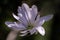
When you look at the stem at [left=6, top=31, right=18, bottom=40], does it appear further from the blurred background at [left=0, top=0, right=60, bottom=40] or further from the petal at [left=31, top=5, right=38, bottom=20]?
the petal at [left=31, top=5, right=38, bottom=20]

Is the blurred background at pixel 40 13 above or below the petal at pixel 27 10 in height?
below

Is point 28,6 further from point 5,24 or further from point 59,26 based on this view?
point 59,26

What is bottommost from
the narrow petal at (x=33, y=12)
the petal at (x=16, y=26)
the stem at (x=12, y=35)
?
the stem at (x=12, y=35)

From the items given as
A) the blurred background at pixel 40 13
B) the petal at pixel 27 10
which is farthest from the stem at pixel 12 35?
the petal at pixel 27 10

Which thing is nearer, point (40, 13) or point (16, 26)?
point (16, 26)

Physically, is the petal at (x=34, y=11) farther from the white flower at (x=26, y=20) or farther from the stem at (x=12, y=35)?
the stem at (x=12, y=35)

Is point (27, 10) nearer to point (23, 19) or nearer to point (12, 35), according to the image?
point (23, 19)

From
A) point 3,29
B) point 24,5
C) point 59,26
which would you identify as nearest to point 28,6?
point 24,5

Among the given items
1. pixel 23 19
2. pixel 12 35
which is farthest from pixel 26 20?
pixel 12 35
